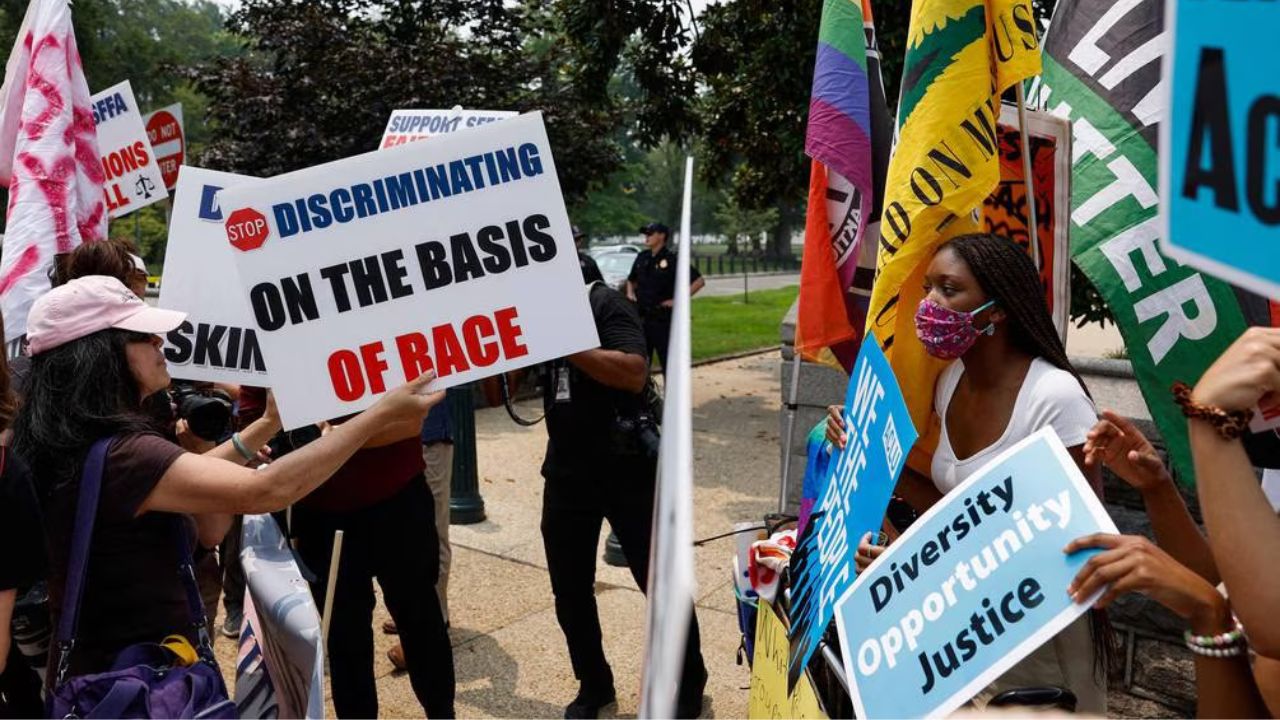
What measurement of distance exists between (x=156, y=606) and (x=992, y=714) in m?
1.90

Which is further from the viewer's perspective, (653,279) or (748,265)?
(748,265)

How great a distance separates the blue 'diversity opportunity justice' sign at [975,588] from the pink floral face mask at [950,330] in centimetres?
78

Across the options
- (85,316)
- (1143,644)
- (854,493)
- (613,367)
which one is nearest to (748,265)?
(1143,644)

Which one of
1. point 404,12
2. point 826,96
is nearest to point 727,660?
point 826,96

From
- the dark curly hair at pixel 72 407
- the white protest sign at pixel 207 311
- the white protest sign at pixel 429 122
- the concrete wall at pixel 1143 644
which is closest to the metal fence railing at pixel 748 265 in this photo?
the white protest sign at pixel 429 122

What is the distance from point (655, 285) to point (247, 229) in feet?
25.7

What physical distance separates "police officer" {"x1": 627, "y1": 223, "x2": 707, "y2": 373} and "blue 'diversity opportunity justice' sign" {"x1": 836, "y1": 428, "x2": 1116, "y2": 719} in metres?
8.21

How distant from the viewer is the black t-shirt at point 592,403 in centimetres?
394

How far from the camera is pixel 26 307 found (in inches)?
152

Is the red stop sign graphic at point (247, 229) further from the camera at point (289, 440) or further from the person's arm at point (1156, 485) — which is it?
the person's arm at point (1156, 485)

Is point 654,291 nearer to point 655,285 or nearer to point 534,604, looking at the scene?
point 655,285

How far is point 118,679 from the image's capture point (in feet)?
7.28

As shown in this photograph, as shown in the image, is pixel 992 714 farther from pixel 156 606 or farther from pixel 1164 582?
pixel 156 606

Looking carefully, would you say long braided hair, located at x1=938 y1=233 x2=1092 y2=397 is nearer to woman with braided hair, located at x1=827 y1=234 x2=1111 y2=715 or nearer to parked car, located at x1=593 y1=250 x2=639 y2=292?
woman with braided hair, located at x1=827 y1=234 x2=1111 y2=715
